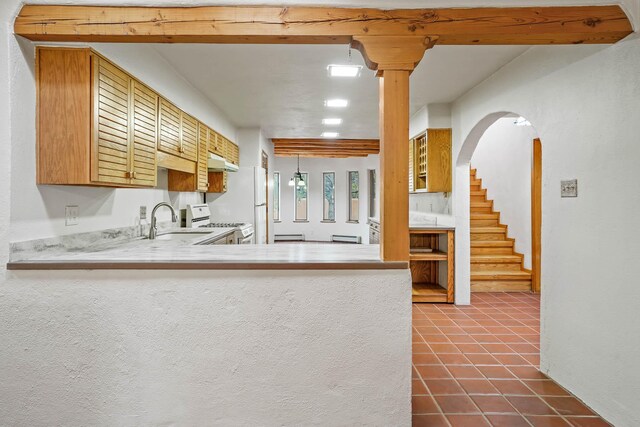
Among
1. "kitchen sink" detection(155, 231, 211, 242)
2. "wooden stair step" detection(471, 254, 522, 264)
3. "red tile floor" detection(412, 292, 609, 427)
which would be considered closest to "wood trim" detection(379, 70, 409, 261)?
"red tile floor" detection(412, 292, 609, 427)

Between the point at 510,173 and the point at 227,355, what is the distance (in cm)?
555

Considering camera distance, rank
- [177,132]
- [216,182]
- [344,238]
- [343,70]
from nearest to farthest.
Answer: [343,70]
[177,132]
[216,182]
[344,238]

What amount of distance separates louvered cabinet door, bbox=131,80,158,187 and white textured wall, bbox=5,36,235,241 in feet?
0.50

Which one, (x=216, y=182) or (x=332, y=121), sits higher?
(x=332, y=121)

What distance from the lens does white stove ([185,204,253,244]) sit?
4863 mm

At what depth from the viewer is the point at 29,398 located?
211 centimetres

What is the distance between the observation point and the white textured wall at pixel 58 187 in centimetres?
215

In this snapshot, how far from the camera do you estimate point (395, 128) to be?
7.13 ft

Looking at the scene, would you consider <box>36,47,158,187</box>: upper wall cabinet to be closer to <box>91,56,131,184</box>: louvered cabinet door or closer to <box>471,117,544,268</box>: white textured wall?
<box>91,56,131,184</box>: louvered cabinet door

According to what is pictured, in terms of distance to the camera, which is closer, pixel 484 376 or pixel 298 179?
pixel 484 376

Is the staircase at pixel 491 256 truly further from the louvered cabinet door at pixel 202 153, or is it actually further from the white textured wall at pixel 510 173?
the louvered cabinet door at pixel 202 153

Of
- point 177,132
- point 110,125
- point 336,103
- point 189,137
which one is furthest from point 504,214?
point 110,125

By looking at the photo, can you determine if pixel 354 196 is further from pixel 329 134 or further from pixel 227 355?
pixel 227 355

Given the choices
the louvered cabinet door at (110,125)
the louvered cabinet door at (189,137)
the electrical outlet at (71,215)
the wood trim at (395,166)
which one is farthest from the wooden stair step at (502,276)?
the electrical outlet at (71,215)
